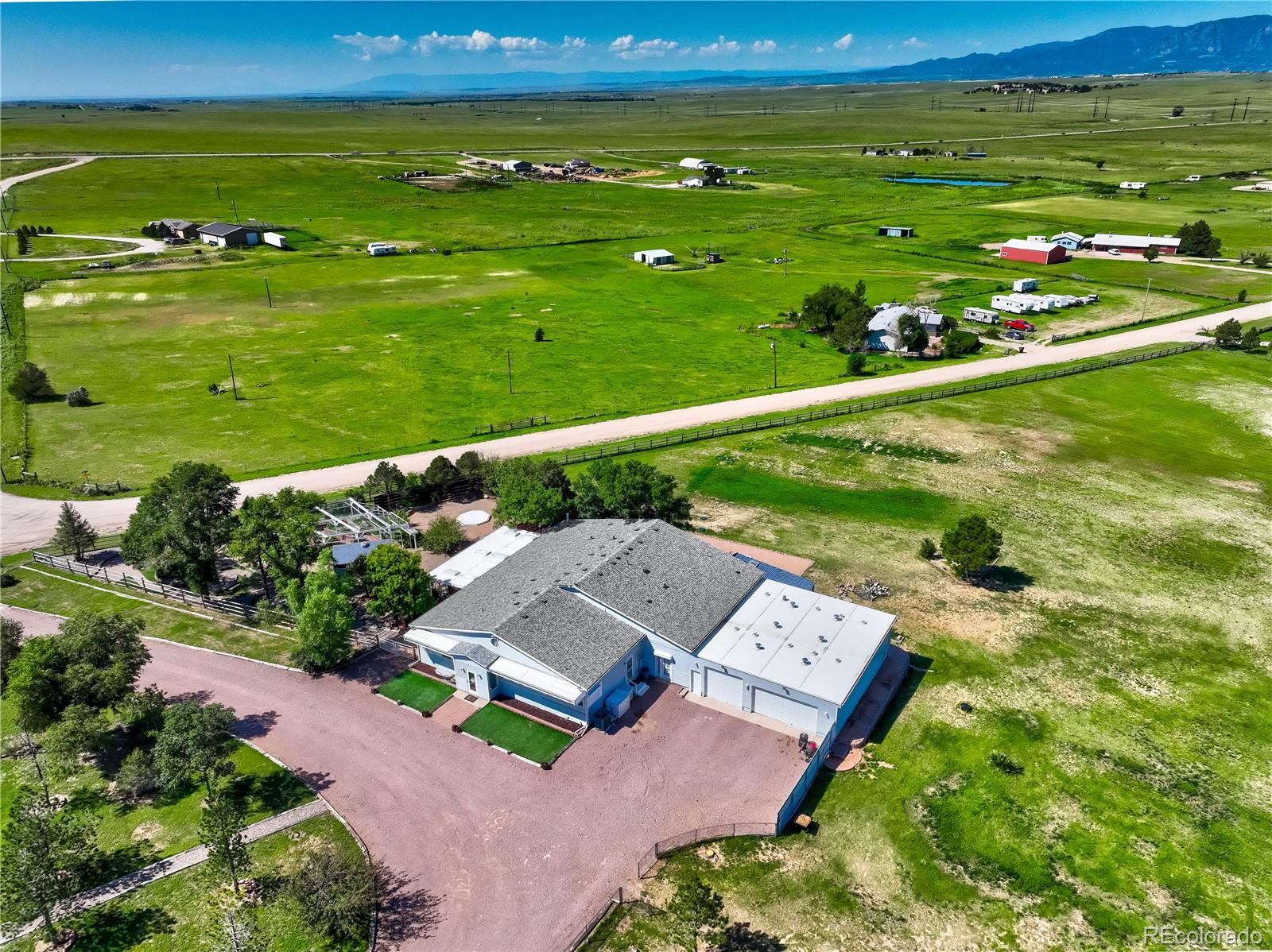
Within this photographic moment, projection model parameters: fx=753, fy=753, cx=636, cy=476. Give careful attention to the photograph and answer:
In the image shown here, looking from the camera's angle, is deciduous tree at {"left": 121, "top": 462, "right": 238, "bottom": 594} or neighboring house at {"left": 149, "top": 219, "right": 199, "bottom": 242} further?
neighboring house at {"left": 149, "top": 219, "right": 199, "bottom": 242}

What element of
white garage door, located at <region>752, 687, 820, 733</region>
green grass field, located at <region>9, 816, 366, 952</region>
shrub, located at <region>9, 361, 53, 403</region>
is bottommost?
green grass field, located at <region>9, 816, 366, 952</region>

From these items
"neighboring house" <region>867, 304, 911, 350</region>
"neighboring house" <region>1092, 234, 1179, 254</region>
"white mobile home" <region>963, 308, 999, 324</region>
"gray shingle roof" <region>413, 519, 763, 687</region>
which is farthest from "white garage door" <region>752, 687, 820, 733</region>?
"neighboring house" <region>1092, 234, 1179, 254</region>

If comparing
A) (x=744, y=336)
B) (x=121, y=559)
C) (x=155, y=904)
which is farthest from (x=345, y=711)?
(x=744, y=336)

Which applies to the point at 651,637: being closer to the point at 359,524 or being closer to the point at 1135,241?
the point at 359,524

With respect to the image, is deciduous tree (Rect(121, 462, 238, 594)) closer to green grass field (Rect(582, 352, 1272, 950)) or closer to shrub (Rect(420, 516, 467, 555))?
shrub (Rect(420, 516, 467, 555))

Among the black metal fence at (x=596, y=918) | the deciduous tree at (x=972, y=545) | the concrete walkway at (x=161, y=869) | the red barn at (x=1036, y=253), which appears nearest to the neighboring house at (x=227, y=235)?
the red barn at (x=1036, y=253)

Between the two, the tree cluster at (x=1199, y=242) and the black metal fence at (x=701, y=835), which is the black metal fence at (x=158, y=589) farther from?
the tree cluster at (x=1199, y=242)

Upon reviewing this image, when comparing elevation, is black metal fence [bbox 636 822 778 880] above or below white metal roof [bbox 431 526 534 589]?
below
